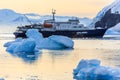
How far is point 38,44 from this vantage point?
34.2 m

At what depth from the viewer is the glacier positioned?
27825 millimetres

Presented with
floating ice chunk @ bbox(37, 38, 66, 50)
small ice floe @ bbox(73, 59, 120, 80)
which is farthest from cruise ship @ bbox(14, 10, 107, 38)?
small ice floe @ bbox(73, 59, 120, 80)

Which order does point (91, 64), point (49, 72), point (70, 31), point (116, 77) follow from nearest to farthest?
1. point (116, 77)
2. point (91, 64)
3. point (49, 72)
4. point (70, 31)

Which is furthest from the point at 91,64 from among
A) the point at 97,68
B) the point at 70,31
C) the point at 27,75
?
the point at 70,31

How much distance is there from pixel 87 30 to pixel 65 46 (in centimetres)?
2830

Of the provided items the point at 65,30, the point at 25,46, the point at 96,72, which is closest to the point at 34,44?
the point at 25,46

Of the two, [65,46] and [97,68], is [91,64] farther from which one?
[65,46]

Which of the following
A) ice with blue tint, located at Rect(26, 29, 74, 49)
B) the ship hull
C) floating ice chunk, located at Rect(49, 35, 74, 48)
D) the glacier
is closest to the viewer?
the glacier

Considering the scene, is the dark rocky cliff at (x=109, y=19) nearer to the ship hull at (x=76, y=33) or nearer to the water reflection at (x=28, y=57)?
the ship hull at (x=76, y=33)

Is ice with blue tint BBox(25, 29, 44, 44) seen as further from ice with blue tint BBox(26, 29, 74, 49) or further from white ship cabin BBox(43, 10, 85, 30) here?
white ship cabin BBox(43, 10, 85, 30)

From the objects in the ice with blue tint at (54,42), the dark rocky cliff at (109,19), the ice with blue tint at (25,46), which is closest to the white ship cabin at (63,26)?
the dark rocky cliff at (109,19)

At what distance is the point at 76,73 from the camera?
1512cm

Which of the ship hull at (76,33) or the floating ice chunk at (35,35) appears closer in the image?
the floating ice chunk at (35,35)

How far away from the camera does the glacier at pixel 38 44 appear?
2783cm
